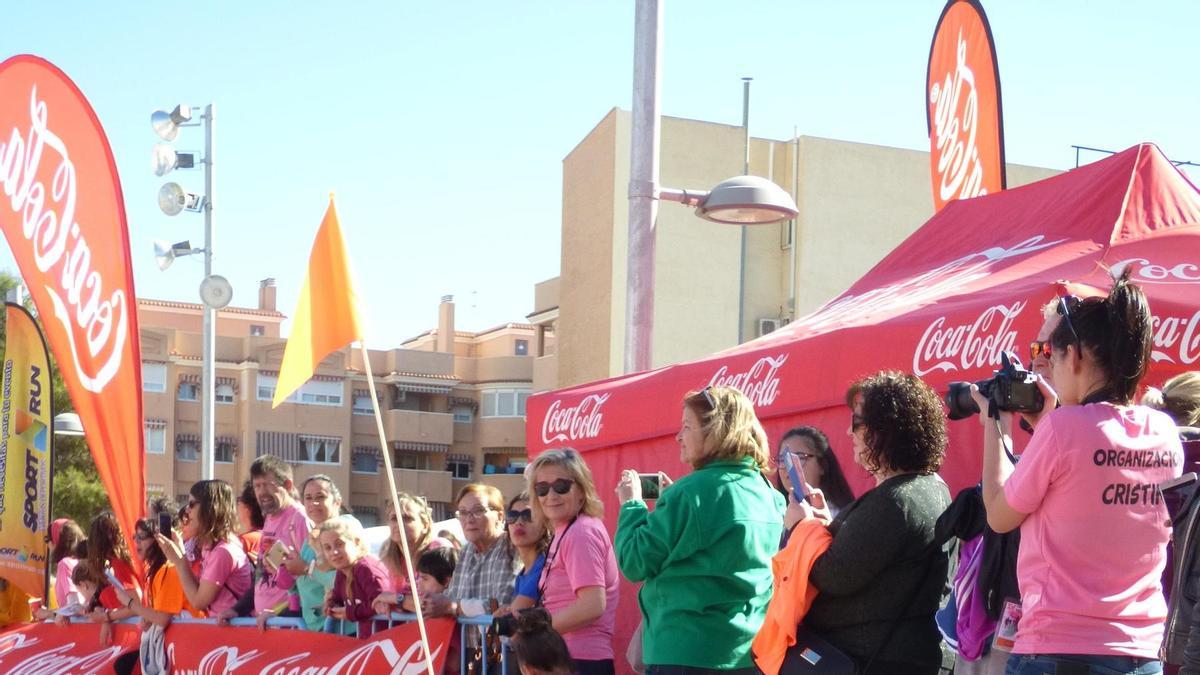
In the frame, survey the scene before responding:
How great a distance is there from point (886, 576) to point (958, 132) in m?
7.24

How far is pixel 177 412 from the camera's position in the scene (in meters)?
60.2

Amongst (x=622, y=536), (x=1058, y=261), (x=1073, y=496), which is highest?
(x=1058, y=261)

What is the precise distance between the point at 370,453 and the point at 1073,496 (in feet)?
205

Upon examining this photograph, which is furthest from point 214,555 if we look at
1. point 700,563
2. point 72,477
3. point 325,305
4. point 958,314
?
point 72,477

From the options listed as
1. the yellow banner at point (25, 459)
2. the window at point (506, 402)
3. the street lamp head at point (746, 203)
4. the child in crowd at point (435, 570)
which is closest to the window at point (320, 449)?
the window at point (506, 402)

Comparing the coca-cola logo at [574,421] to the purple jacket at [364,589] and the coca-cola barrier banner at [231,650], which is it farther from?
the coca-cola barrier banner at [231,650]

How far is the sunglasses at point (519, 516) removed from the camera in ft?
20.8

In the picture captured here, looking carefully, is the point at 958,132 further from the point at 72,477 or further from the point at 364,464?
the point at 364,464

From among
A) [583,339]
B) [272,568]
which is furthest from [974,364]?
[583,339]

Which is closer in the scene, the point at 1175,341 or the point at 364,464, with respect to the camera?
the point at 1175,341

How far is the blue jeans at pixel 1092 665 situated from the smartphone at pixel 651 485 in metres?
2.25

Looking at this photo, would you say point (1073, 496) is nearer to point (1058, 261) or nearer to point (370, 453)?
point (1058, 261)

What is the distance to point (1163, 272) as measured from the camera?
5844mm

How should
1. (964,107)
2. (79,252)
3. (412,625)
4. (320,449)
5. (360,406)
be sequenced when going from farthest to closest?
(360,406), (320,449), (964,107), (79,252), (412,625)
